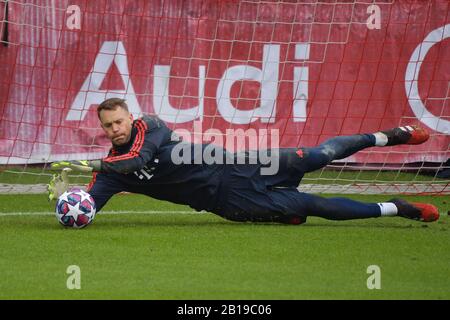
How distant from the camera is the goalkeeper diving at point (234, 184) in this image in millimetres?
8555

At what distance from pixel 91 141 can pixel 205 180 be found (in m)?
4.24

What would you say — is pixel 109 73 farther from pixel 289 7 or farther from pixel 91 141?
pixel 289 7

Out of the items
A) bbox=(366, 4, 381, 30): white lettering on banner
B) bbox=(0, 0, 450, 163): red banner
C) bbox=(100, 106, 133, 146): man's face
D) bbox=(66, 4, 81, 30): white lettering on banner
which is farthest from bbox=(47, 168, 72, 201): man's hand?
bbox=(366, 4, 381, 30): white lettering on banner

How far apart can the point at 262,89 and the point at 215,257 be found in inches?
215

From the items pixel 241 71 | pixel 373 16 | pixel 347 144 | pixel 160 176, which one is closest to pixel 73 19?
pixel 241 71

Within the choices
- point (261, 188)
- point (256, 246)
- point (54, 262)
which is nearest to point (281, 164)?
point (261, 188)

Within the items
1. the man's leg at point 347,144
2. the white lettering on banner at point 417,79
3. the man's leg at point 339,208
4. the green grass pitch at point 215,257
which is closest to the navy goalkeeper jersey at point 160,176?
the green grass pitch at point 215,257

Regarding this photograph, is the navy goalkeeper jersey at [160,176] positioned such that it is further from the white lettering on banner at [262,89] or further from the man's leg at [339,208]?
the white lettering on banner at [262,89]

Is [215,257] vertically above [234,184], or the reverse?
[234,184]

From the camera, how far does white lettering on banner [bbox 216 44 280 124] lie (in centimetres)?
1257

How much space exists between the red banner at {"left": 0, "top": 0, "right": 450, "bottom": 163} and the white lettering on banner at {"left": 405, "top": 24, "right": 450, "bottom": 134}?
0.01m

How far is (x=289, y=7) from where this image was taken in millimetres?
12742

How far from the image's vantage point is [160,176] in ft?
28.3

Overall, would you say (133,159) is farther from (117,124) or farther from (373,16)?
(373,16)
